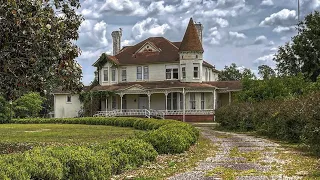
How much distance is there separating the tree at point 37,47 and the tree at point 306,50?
136 feet

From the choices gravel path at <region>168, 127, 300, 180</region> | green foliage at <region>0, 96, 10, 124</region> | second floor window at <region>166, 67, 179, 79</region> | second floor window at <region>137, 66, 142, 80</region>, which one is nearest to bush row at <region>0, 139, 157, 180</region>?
gravel path at <region>168, 127, 300, 180</region>

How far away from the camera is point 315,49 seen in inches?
1993

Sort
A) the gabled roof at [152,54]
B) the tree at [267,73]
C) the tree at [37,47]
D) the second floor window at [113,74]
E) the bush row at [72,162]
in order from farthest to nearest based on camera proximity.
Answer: the second floor window at [113,74]
the gabled roof at [152,54]
the tree at [267,73]
the tree at [37,47]
the bush row at [72,162]

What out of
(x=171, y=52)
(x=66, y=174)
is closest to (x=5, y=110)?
(x=171, y=52)

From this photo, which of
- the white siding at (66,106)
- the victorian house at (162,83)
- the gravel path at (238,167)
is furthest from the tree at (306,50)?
the gravel path at (238,167)

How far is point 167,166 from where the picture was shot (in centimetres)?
1097

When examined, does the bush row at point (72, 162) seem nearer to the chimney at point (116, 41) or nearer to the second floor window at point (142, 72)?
the second floor window at point (142, 72)

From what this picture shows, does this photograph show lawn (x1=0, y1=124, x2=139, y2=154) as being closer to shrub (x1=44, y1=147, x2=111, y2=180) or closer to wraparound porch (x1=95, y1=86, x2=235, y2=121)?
shrub (x1=44, y1=147, x2=111, y2=180)

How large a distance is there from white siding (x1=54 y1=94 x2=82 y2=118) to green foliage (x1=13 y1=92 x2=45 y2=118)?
2.66 meters

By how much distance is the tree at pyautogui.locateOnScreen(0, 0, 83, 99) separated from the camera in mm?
11070

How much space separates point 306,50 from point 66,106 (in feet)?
96.7

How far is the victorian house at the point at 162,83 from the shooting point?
44.2 m

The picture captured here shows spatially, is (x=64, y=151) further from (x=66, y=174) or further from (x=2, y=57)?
(x=2, y=57)

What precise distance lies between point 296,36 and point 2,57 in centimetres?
4594
